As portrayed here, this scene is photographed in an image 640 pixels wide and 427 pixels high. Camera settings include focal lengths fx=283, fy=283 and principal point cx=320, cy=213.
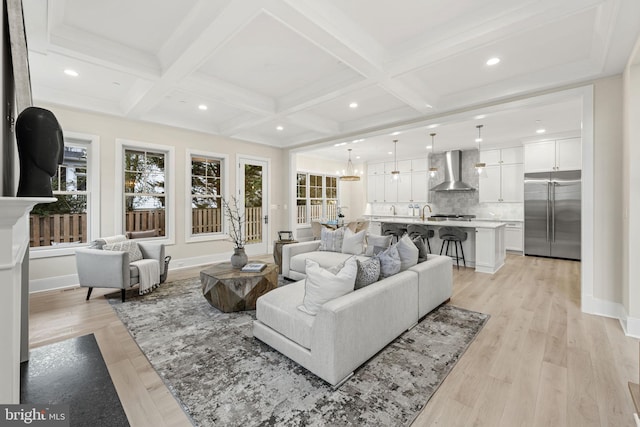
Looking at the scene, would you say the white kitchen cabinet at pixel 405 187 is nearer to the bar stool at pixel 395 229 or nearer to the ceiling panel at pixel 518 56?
the bar stool at pixel 395 229

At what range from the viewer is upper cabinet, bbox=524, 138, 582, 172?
20.0 feet

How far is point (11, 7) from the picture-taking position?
1.33 meters

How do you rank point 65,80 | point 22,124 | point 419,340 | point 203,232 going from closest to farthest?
point 22,124
point 419,340
point 65,80
point 203,232

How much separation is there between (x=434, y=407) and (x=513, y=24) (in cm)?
300

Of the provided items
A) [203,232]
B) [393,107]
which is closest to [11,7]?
[393,107]

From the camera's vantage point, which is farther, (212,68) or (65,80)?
(65,80)

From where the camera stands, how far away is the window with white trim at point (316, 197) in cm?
880

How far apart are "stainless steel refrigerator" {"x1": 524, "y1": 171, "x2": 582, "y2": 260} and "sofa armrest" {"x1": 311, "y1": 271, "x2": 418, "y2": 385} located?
578 cm

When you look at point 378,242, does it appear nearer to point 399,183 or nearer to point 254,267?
point 254,267

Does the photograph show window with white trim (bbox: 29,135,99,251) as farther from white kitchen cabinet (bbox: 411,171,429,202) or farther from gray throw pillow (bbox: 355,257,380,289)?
white kitchen cabinet (bbox: 411,171,429,202)

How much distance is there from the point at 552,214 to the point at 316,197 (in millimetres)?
6106

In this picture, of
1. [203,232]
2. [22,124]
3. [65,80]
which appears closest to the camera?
[22,124]

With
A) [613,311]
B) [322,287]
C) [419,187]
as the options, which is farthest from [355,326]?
[419,187]

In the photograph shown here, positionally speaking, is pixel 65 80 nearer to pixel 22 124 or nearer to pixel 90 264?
pixel 90 264
